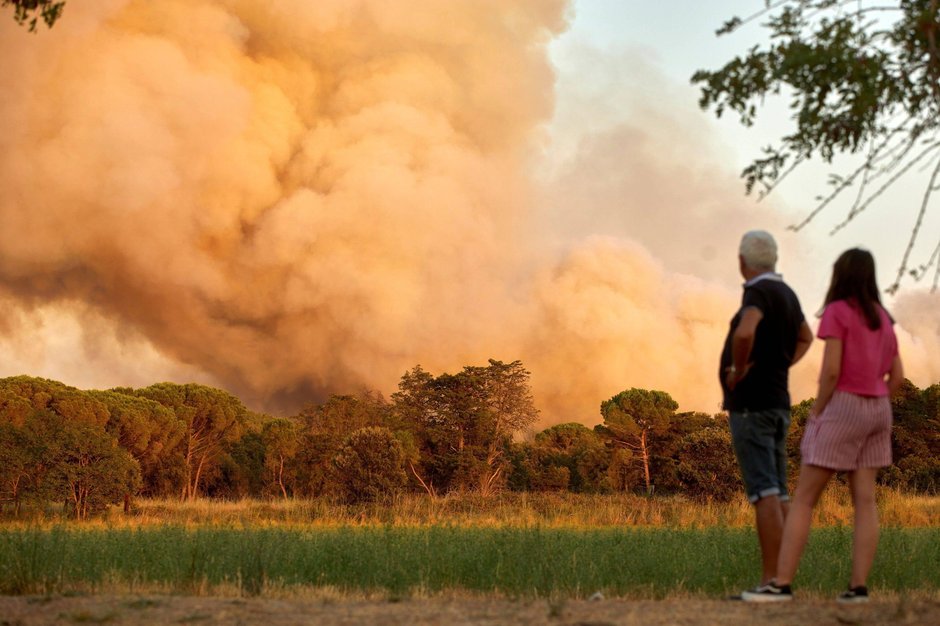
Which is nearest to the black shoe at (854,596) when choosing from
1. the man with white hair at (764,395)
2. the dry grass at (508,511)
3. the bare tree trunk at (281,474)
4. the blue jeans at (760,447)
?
the man with white hair at (764,395)

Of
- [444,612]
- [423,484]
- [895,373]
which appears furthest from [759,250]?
[423,484]

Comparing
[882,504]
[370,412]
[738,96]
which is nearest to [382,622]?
[738,96]

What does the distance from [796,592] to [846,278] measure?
3011 mm

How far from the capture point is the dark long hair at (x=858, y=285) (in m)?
6.52

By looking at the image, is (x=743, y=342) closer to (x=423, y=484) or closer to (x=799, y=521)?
(x=799, y=521)

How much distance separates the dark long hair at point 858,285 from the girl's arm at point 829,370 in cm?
27

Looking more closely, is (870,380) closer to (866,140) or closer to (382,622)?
(866,140)

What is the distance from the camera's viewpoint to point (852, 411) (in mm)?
6477

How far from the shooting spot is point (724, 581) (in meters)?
9.29

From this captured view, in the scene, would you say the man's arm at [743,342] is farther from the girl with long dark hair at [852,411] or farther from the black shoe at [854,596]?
the black shoe at [854,596]

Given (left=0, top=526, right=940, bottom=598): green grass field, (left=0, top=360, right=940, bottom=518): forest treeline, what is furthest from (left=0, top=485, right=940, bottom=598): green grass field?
(left=0, top=360, right=940, bottom=518): forest treeline

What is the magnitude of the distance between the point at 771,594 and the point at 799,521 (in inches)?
22.7

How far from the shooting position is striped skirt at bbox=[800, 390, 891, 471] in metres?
6.47

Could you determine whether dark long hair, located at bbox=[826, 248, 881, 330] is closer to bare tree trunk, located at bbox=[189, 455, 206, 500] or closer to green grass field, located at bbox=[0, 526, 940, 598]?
green grass field, located at bbox=[0, 526, 940, 598]
